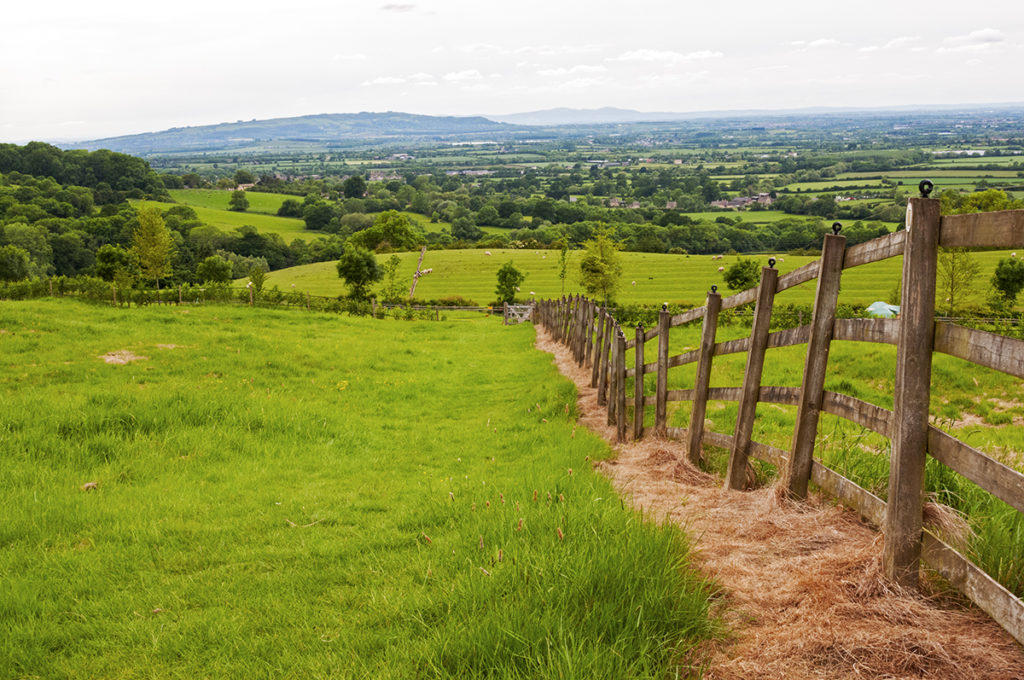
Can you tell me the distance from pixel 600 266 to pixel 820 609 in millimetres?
68478

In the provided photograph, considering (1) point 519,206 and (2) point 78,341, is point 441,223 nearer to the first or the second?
(1) point 519,206

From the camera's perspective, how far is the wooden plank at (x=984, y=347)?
312 cm

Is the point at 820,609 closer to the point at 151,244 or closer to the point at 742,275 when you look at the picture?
the point at 742,275

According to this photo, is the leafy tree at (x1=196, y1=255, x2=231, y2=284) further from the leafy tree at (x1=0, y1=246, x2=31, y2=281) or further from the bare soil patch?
the bare soil patch

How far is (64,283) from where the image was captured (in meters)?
34.0

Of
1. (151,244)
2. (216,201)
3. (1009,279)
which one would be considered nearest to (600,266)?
(1009,279)

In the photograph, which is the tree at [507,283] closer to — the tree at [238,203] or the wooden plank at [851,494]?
the wooden plank at [851,494]

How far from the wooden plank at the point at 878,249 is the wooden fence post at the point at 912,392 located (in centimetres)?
16

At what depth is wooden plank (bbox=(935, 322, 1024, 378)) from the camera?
10.2 feet

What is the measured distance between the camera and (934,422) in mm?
8141

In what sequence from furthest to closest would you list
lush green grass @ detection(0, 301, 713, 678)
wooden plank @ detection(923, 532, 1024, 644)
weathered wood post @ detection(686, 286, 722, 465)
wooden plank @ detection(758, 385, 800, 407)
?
1. weathered wood post @ detection(686, 286, 722, 465)
2. wooden plank @ detection(758, 385, 800, 407)
3. lush green grass @ detection(0, 301, 713, 678)
4. wooden plank @ detection(923, 532, 1024, 644)

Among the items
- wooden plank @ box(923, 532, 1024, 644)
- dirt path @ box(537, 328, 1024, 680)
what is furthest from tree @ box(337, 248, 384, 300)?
wooden plank @ box(923, 532, 1024, 644)

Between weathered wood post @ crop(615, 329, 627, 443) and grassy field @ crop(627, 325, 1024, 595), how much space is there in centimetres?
71

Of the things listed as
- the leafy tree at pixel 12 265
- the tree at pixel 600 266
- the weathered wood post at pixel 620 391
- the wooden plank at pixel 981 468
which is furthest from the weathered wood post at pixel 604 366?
the leafy tree at pixel 12 265
